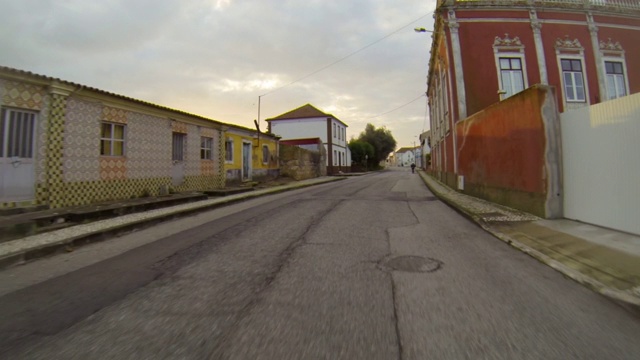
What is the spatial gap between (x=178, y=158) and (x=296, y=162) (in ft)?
41.9

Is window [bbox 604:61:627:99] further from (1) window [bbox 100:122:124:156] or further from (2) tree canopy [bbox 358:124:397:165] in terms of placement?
(2) tree canopy [bbox 358:124:397:165]

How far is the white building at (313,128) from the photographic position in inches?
1688

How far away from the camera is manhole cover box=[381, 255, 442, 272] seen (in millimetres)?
4273

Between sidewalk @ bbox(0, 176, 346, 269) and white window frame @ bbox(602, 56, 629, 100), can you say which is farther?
white window frame @ bbox(602, 56, 629, 100)

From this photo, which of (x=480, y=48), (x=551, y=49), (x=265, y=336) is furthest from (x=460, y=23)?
(x=265, y=336)

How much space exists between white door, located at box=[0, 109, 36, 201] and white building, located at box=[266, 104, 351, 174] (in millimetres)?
33848

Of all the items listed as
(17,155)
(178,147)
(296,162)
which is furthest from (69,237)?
(296,162)

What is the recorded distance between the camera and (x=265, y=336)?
2.57 meters

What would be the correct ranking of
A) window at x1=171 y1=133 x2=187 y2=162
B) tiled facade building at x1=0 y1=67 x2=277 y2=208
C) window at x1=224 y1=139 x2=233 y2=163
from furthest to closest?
window at x1=224 y1=139 x2=233 y2=163
window at x1=171 y1=133 x2=187 y2=162
tiled facade building at x1=0 y1=67 x2=277 y2=208

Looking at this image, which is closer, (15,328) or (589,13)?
(15,328)

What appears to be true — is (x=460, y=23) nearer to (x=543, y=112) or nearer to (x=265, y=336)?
(x=543, y=112)

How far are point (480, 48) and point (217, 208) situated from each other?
1418cm

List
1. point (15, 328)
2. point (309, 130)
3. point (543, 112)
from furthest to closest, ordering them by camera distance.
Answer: point (309, 130), point (543, 112), point (15, 328)

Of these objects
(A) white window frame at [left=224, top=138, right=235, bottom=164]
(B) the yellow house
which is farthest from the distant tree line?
(A) white window frame at [left=224, top=138, right=235, bottom=164]
